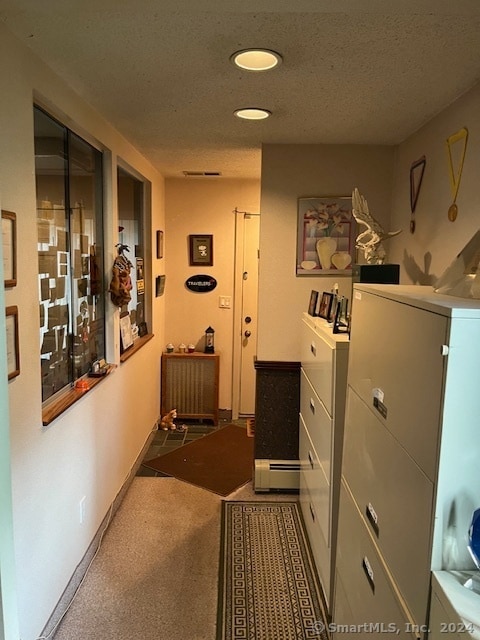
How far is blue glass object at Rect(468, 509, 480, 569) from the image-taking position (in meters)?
0.96

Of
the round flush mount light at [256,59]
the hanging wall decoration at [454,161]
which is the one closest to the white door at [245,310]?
the hanging wall decoration at [454,161]

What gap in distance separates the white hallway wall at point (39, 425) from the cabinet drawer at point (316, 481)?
114 centimetres

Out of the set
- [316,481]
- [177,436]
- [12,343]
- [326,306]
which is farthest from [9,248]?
[177,436]

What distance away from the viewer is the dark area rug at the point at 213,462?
327 cm

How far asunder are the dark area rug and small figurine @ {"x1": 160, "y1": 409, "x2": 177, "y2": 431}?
0.33 m

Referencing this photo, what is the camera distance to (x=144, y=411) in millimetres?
3652

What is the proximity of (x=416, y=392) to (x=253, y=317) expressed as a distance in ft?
11.0

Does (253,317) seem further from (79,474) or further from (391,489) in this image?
(391,489)

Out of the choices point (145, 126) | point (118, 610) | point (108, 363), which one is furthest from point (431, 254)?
point (118, 610)

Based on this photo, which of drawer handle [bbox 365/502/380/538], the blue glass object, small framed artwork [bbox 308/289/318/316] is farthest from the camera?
small framed artwork [bbox 308/289/318/316]

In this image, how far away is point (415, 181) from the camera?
2.44 meters

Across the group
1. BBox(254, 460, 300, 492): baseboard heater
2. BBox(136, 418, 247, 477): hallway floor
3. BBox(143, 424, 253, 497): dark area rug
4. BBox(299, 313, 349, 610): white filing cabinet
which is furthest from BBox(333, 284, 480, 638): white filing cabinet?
BBox(136, 418, 247, 477): hallway floor

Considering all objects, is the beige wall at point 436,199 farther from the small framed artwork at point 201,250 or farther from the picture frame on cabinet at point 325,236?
the small framed artwork at point 201,250

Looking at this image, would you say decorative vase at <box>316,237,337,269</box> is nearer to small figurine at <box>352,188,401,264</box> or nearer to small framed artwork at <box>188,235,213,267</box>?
small figurine at <box>352,188,401,264</box>
